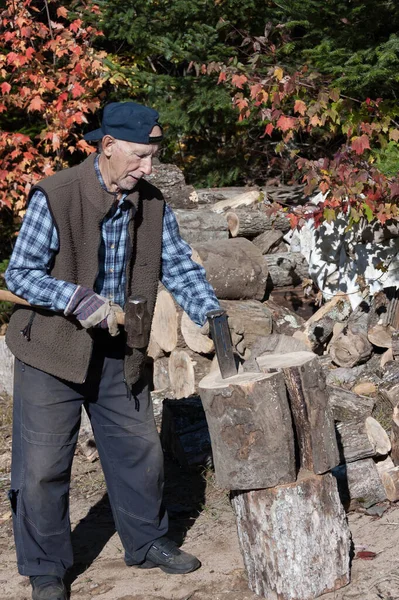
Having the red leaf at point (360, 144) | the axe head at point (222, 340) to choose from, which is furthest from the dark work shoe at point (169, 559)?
the red leaf at point (360, 144)

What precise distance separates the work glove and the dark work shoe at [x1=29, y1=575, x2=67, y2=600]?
3.70 feet

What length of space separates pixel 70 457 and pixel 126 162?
4.20 feet

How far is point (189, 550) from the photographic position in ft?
12.8

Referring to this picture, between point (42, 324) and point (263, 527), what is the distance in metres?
1.23

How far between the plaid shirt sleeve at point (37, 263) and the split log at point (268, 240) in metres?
3.98

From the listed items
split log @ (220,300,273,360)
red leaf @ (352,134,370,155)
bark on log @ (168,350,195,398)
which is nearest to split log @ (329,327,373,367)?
split log @ (220,300,273,360)

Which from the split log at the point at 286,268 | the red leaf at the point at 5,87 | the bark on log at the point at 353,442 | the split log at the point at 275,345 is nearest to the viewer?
the bark on log at the point at 353,442

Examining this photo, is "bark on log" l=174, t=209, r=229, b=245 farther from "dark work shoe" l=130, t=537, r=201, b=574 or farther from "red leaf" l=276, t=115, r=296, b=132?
"dark work shoe" l=130, t=537, r=201, b=574

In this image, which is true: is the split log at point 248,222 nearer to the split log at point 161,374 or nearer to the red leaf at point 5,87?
the split log at point 161,374

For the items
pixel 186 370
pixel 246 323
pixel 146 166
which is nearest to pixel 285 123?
pixel 246 323

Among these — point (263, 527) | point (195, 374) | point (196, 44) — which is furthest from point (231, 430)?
point (196, 44)

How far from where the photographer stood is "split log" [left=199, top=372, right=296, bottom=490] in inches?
128

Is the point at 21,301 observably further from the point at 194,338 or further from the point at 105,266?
the point at 194,338

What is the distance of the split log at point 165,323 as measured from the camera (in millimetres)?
6086
